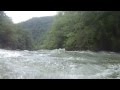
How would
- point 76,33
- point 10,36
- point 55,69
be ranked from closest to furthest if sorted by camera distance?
point 55,69 < point 10,36 < point 76,33

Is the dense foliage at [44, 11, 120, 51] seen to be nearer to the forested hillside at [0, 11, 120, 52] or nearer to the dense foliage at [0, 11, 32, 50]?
the forested hillside at [0, 11, 120, 52]

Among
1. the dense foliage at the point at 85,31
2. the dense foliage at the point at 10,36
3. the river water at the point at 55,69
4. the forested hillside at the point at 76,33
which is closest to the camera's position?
the river water at the point at 55,69

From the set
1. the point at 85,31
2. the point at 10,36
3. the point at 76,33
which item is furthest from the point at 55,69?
the point at 76,33

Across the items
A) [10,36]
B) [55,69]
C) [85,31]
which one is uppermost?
[85,31]

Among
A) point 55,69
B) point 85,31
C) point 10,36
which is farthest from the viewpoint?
point 85,31

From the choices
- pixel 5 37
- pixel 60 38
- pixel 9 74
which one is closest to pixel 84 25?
pixel 60 38

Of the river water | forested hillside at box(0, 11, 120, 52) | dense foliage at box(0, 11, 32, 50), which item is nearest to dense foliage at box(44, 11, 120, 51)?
forested hillside at box(0, 11, 120, 52)

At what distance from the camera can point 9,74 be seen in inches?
155

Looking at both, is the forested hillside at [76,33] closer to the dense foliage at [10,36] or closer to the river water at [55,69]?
the dense foliage at [10,36]

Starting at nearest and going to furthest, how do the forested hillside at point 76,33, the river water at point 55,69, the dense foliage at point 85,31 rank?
the river water at point 55,69 < the forested hillside at point 76,33 < the dense foliage at point 85,31

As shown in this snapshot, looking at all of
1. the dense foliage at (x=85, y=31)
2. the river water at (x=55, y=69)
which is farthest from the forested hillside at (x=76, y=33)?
the river water at (x=55, y=69)

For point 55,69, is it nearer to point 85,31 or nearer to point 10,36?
point 10,36
